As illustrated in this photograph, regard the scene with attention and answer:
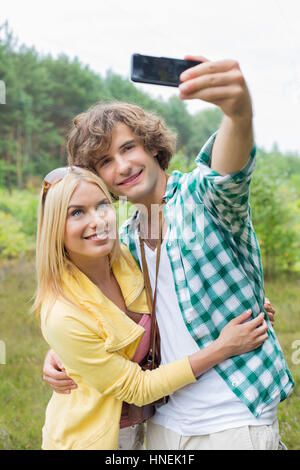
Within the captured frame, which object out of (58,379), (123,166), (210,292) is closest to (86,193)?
(123,166)

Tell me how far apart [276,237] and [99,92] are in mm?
11914

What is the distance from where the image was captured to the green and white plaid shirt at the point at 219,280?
1665mm

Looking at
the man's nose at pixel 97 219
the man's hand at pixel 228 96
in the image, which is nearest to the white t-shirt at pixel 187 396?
the man's nose at pixel 97 219

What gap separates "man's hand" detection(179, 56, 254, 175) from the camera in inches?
48.7

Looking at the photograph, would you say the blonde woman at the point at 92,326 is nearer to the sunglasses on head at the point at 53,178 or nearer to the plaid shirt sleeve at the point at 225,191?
the sunglasses on head at the point at 53,178

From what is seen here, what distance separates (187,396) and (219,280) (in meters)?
0.48

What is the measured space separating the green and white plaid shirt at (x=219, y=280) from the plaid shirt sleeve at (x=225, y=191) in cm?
1

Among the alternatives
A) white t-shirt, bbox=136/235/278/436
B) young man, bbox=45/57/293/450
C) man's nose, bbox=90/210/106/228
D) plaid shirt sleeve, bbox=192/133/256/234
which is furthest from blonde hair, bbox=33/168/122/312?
plaid shirt sleeve, bbox=192/133/256/234

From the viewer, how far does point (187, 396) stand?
1807 mm

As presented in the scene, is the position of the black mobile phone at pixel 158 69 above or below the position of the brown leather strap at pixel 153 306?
above

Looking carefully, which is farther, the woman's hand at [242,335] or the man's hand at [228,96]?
the woman's hand at [242,335]
